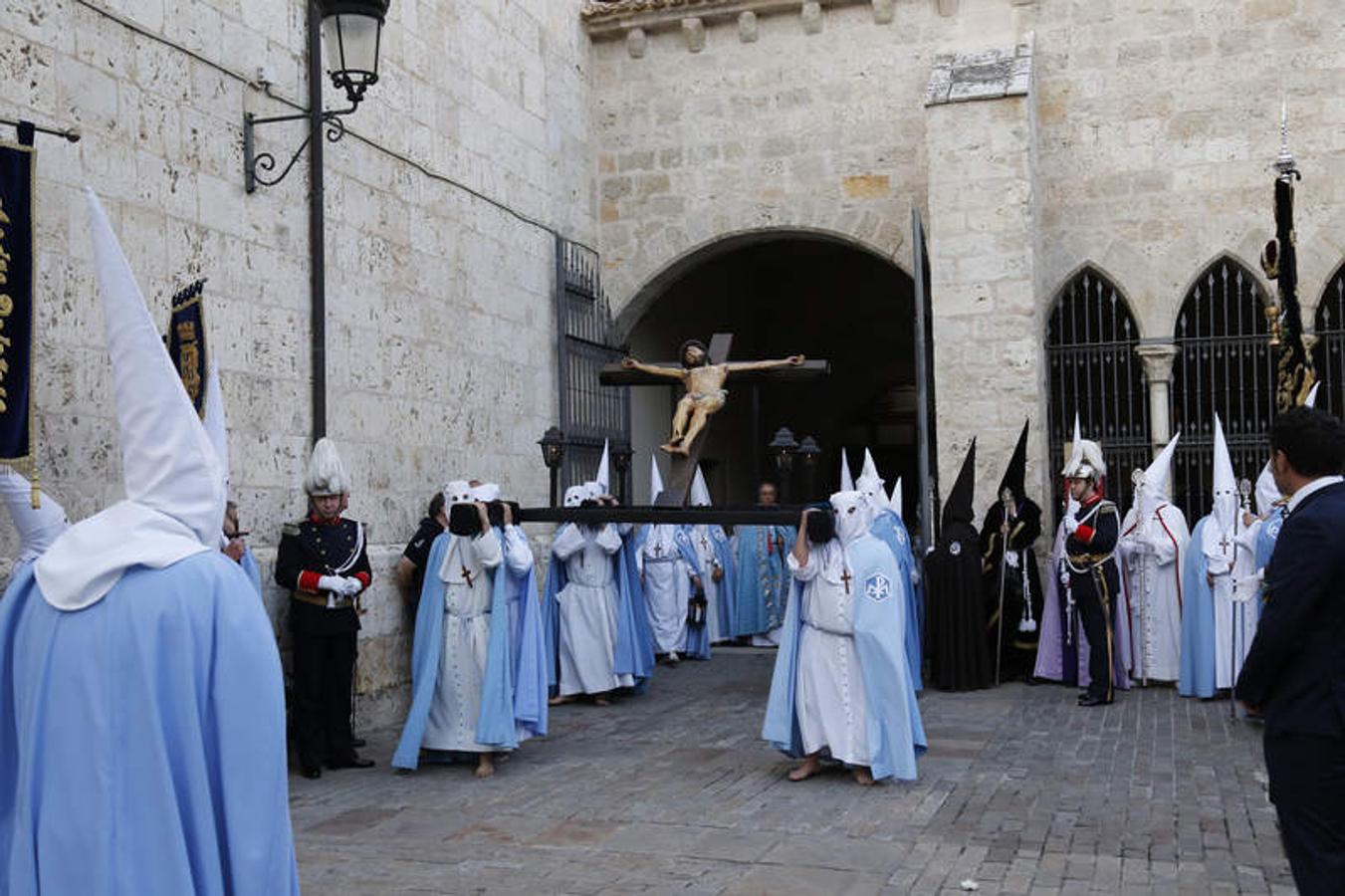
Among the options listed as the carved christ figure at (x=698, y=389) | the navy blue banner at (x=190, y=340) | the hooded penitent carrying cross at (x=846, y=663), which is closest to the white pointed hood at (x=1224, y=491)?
the carved christ figure at (x=698, y=389)

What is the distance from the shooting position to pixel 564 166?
43.7 ft

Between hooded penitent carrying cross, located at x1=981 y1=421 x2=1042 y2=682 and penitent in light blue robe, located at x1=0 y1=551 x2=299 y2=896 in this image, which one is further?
hooded penitent carrying cross, located at x1=981 y1=421 x2=1042 y2=682

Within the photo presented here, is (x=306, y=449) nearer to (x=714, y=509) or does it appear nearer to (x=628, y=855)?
(x=714, y=509)

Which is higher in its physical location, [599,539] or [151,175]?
[151,175]

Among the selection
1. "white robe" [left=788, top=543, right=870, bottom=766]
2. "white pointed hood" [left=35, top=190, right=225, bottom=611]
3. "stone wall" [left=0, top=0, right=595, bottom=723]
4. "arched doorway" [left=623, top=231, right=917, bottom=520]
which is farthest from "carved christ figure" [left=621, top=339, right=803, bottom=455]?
"arched doorway" [left=623, top=231, right=917, bottom=520]

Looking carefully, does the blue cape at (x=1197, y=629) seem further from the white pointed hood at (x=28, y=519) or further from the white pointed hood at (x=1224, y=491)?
the white pointed hood at (x=28, y=519)

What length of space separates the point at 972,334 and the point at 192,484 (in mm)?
10439

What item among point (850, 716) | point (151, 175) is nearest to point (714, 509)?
point (850, 716)

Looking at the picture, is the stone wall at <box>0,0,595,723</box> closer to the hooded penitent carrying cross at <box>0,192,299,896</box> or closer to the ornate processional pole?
the hooded penitent carrying cross at <box>0,192,299,896</box>

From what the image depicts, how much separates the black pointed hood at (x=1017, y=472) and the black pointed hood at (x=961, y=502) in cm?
30

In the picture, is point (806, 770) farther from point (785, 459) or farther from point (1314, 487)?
point (1314, 487)

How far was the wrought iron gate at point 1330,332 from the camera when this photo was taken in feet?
40.1

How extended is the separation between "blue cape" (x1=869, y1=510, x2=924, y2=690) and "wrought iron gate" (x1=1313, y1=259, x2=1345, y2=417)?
4008mm

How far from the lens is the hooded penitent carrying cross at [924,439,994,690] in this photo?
36.2 feet
